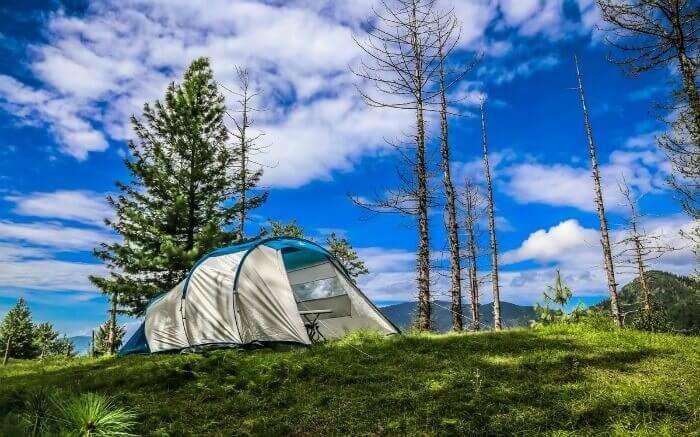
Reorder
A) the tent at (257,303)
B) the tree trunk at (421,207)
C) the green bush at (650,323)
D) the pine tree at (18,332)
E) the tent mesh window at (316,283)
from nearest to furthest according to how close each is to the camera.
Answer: the tent at (257,303) < the tent mesh window at (316,283) < the green bush at (650,323) < the tree trunk at (421,207) < the pine tree at (18,332)

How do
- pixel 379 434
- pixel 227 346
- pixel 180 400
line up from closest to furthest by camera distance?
pixel 379 434, pixel 180 400, pixel 227 346

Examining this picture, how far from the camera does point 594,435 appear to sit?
181 inches

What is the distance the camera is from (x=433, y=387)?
616 centimetres

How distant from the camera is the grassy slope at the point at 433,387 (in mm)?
5074

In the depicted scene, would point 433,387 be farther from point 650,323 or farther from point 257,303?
point 650,323

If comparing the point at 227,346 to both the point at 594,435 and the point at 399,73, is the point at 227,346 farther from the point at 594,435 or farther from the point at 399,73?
the point at 399,73

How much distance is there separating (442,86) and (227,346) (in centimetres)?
1384

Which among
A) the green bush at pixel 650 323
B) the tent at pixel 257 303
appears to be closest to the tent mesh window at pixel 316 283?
the tent at pixel 257 303

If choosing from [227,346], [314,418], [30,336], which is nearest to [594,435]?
[314,418]

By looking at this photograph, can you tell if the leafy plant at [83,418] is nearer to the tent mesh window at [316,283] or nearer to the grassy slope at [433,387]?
the grassy slope at [433,387]

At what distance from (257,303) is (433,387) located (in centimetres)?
572

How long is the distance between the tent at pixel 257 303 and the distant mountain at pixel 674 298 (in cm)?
670

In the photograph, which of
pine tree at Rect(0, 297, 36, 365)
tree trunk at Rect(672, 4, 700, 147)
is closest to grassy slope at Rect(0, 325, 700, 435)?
tree trunk at Rect(672, 4, 700, 147)

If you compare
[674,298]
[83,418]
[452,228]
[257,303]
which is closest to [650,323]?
[452,228]
